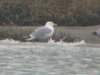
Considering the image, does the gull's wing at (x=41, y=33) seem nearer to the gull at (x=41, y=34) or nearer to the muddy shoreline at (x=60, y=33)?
the gull at (x=41, y=34)

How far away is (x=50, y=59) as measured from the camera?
13.9 meters

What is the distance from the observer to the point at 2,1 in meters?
26.7

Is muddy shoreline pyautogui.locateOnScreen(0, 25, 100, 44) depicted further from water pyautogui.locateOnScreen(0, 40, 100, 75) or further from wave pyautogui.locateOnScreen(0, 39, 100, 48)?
water pyautogui.locateOnScreen(0, 40, 100, 75)

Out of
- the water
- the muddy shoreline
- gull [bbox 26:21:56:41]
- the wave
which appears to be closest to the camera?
the water

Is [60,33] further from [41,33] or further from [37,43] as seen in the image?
[37,43]

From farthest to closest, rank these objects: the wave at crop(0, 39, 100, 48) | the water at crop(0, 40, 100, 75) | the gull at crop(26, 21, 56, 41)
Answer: the gull at crop(26, 21, 56, 41), the wave at crop(0, 39, 100, 48), the water at crop(0, 40, 100, 75)

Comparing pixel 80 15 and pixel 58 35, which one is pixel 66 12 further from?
pixel 58 35

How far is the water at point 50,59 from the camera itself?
38.0ft

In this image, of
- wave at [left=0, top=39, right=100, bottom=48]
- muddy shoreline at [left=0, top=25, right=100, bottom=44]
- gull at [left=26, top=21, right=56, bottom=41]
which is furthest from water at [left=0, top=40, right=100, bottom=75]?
muddy shoreline at [left=0, top=25, right=100, bottom=44]

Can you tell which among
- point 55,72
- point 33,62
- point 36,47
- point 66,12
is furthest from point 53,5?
point 55,72

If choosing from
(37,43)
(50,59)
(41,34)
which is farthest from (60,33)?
(50,59)

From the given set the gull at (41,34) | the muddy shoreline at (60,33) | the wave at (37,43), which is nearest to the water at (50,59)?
the wave at (37,43)

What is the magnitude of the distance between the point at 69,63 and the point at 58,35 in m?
8.17

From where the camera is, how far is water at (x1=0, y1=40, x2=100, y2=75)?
11.6 metres
